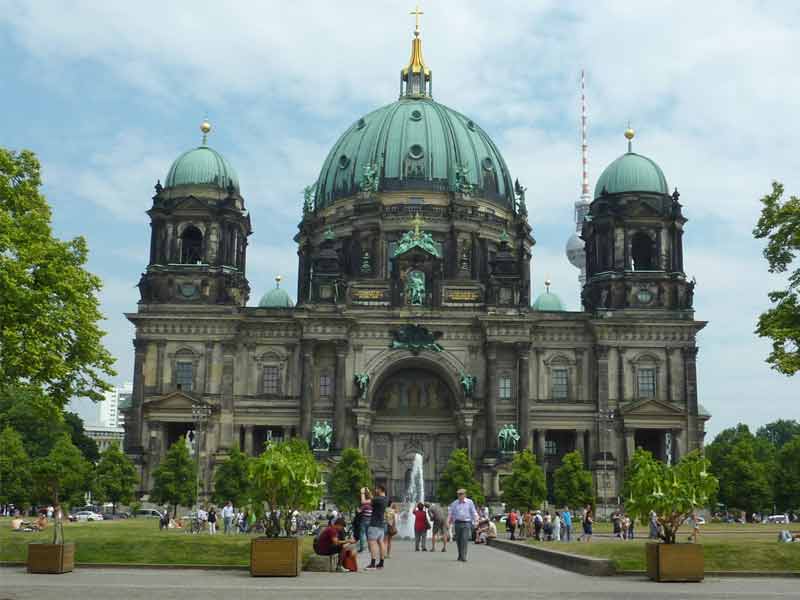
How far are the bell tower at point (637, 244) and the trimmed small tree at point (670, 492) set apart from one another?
189ft

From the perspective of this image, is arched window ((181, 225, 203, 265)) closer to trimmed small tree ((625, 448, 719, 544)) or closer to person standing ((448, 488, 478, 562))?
person standing ((448, 488, 478, 562))

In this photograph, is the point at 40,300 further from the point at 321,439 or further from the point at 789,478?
the point at 789,478

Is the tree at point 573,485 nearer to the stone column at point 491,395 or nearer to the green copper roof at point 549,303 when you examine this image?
the stone column at point 491,395

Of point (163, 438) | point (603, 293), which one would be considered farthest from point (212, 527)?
point (603, 293)

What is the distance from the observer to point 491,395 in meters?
80.0

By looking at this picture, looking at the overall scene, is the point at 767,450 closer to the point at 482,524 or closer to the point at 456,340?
the point at 456,340

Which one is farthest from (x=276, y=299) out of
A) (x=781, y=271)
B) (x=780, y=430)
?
(x=780, y=430)

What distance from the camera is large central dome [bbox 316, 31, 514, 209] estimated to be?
94375mm

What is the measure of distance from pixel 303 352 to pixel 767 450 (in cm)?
5342

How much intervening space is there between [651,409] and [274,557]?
194ft

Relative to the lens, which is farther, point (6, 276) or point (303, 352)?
point (303, 352)

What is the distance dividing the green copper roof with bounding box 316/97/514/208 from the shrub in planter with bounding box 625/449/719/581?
228ft

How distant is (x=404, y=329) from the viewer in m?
81.6

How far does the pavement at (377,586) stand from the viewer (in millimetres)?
19500
